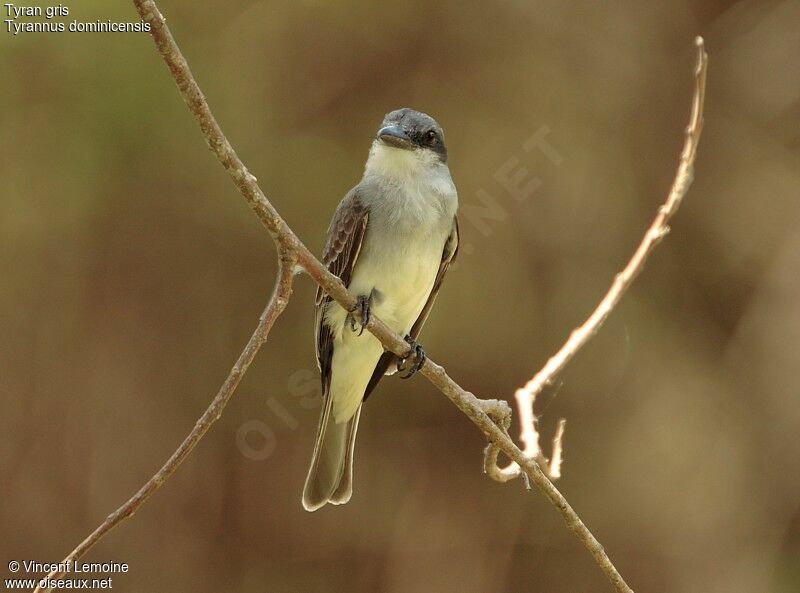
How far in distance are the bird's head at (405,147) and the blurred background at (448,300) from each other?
141 cm

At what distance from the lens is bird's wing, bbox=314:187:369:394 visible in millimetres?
3832

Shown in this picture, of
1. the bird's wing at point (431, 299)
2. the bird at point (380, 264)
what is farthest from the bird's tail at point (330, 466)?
the bird's wing at point (431, 299)

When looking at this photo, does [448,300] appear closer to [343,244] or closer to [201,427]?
[343,244]

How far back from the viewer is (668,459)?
18.3 feet

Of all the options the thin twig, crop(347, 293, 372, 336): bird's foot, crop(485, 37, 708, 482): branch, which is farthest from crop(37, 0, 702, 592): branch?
crop(347, 293, 372, 336): bird's foot

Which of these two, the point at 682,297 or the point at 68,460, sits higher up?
the point at 682,297

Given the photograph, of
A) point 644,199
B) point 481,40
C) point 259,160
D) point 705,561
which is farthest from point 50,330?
point 705,561

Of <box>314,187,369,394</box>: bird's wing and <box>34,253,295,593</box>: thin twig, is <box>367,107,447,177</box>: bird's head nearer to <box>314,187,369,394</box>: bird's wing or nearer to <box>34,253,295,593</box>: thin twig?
<box>314,187,369,394</box>: bird's wing

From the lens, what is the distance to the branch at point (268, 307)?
2024 mm

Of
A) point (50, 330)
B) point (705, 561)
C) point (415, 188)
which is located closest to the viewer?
point (415, 188)

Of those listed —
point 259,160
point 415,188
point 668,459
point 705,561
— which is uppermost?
point 259,160

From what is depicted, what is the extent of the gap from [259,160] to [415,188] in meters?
1.66

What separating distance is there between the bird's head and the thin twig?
1605 millimetres

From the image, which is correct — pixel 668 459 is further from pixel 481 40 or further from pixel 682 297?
pixel 481 40
